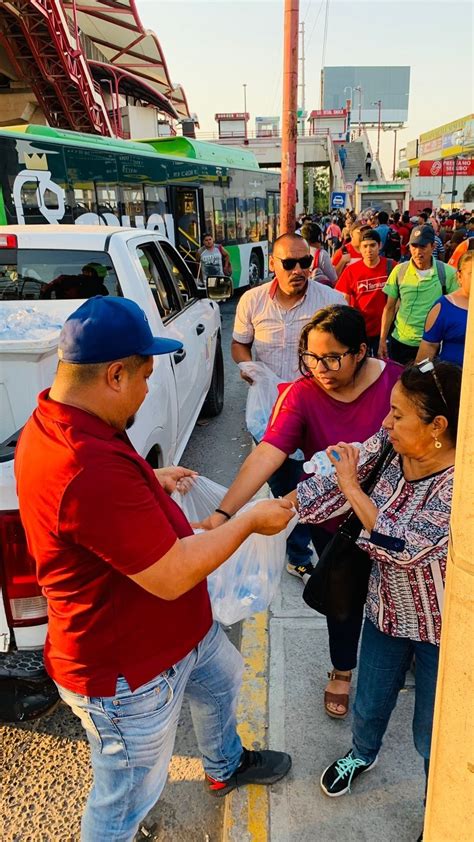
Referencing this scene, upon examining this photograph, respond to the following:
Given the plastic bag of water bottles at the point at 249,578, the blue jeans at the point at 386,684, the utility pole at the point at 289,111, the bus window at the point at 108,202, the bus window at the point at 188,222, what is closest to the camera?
the blue jeans at the point at 386,684

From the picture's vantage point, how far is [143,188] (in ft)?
37.5

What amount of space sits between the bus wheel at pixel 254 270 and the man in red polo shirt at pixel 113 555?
15218mm

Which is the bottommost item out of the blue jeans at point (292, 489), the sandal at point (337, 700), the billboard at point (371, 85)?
the sandal at point (337, 700)

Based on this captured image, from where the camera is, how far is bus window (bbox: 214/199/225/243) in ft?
47.1

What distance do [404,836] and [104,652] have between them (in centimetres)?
143

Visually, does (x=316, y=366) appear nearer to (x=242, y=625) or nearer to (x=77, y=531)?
(x=77, y=531)

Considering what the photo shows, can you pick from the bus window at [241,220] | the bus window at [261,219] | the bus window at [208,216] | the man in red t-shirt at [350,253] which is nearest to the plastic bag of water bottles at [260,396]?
the man in red t-shirt at [350,253]

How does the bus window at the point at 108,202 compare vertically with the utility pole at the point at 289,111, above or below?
below

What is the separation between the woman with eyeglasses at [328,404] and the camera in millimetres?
2453

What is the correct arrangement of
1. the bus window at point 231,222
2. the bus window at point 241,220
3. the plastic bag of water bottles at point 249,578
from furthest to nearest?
the bus window at point 241,220, the bus window at point 231,222, the plastic bag of water bottles at point 249,578

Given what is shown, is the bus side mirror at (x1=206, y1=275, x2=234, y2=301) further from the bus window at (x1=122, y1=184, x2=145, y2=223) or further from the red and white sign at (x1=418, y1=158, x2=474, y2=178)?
the red and white sign at (x1=418, y1=158, x2=474, y2=178)

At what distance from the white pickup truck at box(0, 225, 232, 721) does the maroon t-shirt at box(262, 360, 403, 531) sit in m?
0.90

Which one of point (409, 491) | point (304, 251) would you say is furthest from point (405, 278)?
point (409, 491)

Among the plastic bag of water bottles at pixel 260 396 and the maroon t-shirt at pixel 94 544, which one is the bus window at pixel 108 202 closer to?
the plastic bag of water bottles at pixel 260 396
